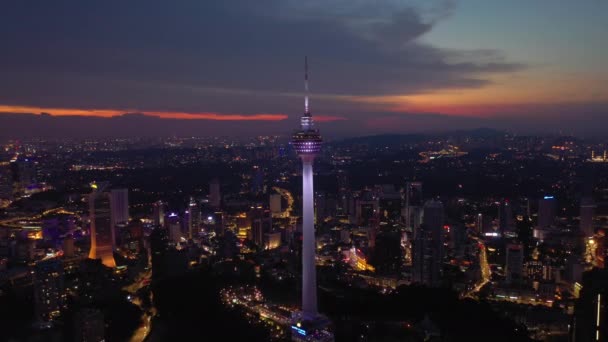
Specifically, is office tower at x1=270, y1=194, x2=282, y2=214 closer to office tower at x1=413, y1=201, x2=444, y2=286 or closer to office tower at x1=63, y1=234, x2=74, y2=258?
office tower at x1=63, y1=234, x2=74, y2=258

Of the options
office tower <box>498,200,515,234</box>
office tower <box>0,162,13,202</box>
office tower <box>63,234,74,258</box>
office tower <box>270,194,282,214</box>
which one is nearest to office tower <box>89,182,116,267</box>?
office tower <box>63,234,74,258</box>

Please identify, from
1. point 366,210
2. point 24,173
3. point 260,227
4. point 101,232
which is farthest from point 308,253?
point 24,173

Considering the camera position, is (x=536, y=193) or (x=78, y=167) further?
(x=78, y=167)

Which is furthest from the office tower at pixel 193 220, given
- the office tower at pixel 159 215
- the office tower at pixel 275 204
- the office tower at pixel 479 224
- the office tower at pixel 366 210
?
the office tower at pixel 479 224

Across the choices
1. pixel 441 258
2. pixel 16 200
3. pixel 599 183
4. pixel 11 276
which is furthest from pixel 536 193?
pixel 16 200

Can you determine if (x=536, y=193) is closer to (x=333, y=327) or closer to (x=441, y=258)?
(x=441, y=258)

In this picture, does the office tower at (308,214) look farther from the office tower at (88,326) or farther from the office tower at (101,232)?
the office tower at (101,232)
